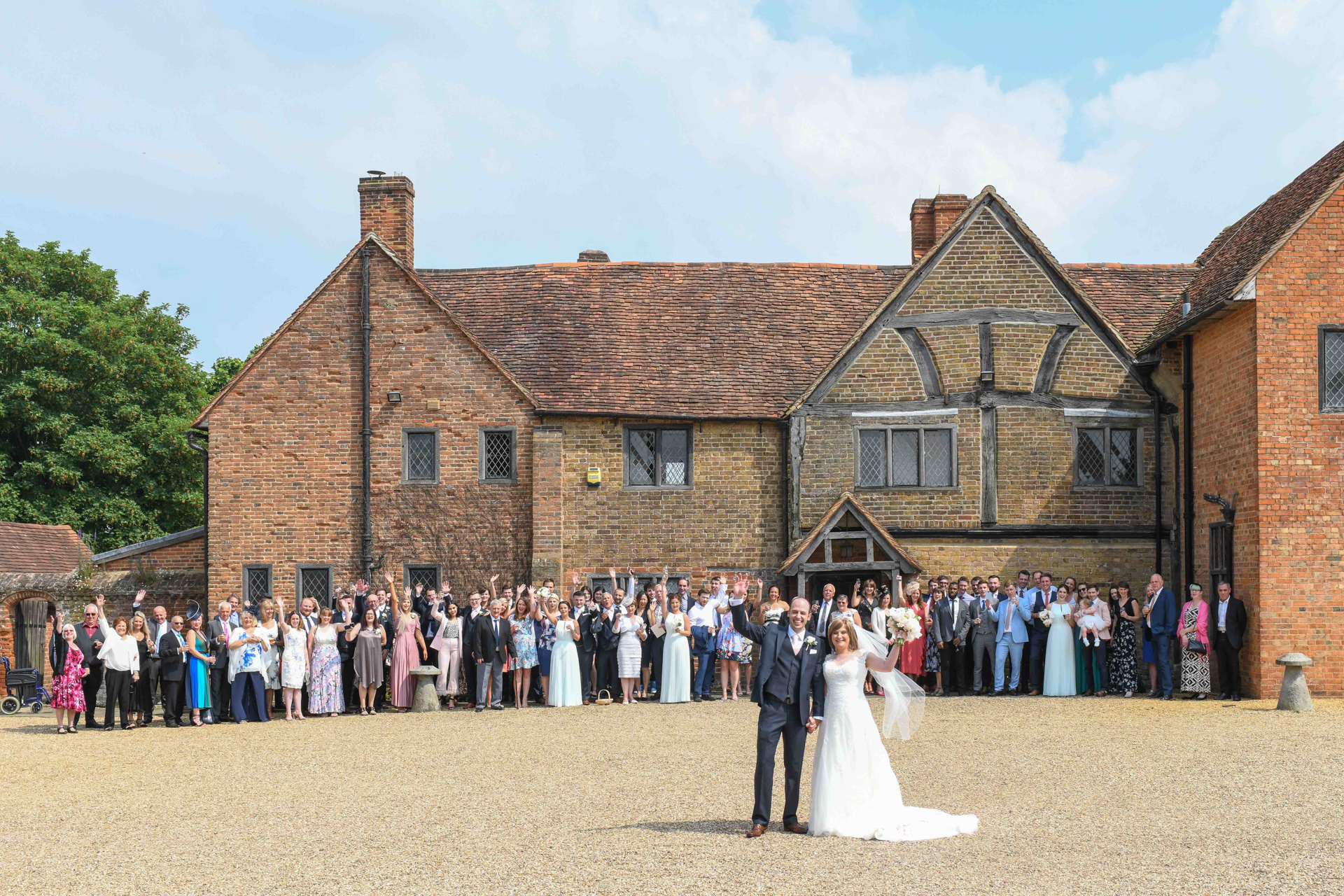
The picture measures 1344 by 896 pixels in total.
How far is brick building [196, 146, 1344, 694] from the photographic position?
22.9 m

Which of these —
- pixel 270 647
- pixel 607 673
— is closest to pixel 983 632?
pixel 607 673

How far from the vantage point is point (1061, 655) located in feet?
65.8

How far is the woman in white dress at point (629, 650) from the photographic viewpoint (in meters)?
19.9

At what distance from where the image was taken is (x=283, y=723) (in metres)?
18.1

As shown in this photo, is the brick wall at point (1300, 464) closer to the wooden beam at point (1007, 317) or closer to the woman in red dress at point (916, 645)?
the wooden beam at point (1007, 317)

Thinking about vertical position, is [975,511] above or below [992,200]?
below

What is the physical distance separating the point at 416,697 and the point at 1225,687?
1166cm

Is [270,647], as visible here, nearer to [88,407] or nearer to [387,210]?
[387,210]

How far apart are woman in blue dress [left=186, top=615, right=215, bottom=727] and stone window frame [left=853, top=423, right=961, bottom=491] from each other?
433 inches

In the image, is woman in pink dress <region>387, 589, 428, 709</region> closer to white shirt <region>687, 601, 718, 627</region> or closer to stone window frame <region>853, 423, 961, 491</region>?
white shirt <region>687, 601, 718, 627</region>

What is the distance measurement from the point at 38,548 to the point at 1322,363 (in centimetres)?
2863

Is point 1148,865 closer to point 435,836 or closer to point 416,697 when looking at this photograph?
point 435,836

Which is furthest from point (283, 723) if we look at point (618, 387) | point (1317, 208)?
point (1317, 208)

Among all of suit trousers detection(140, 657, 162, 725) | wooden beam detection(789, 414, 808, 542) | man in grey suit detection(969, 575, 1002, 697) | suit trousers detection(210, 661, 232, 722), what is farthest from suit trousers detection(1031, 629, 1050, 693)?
suit trousers detection(140, 657, 162, 725)
